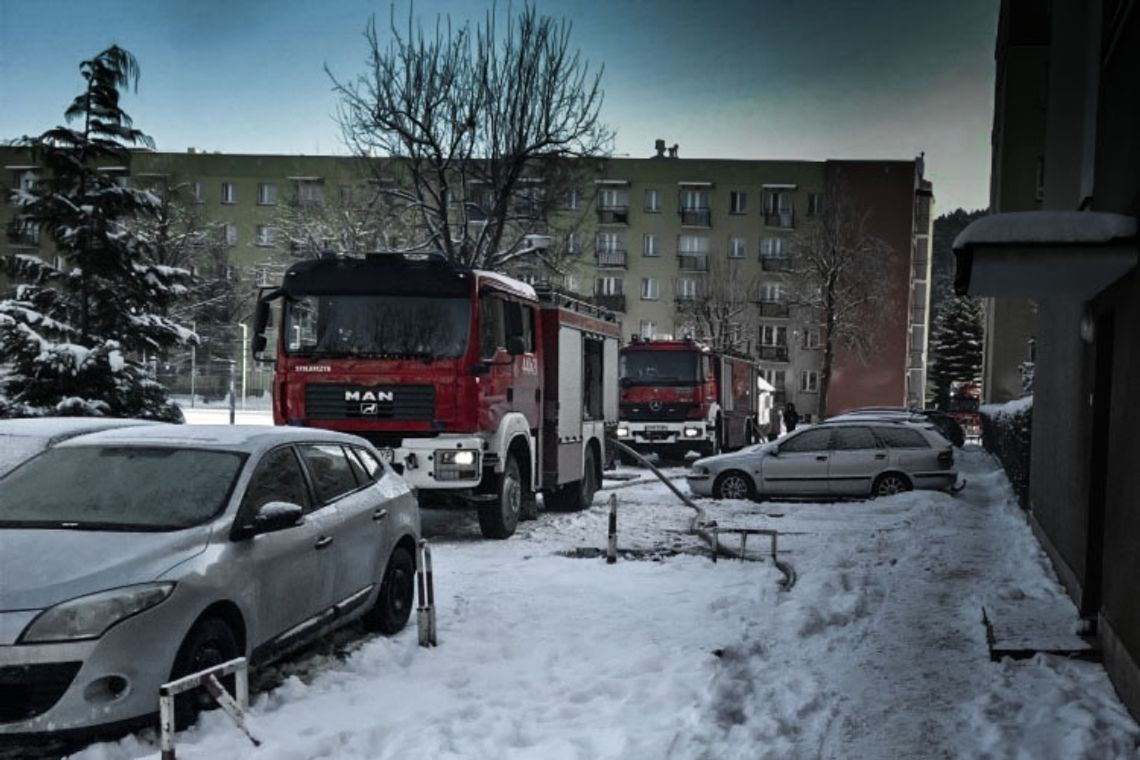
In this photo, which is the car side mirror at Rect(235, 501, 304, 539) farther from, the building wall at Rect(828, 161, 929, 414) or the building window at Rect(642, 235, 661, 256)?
the building window at Rect(642, 235, 661, 256)

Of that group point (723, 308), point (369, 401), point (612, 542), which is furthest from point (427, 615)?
point (723, 308)

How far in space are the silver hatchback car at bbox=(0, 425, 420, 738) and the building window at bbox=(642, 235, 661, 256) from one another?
186 feet

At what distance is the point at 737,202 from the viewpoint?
63.1 metres

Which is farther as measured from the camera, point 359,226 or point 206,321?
point 206,321

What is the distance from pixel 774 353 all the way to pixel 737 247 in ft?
22.3

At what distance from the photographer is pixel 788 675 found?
21.8ft

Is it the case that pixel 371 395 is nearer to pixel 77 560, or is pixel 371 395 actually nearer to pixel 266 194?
pixel 77 560

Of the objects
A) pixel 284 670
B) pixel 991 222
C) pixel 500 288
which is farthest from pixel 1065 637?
pixel 500 288

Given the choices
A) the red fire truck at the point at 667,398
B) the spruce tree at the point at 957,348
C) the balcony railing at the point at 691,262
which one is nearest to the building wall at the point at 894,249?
the balcony railing at the point at 691,262

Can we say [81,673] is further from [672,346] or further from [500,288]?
[672,346]

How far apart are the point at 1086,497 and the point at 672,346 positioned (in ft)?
Result: 53.1

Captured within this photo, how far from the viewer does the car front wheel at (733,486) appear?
17.6 m

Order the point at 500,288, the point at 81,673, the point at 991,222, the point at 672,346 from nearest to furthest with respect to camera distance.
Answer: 1. the point at 81,673
2. the point at 991,222
3. the point at 500,288
4. the point at 672,346

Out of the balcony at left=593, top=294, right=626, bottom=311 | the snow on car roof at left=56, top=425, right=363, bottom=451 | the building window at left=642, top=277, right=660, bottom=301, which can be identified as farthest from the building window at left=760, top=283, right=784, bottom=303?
the snow on car roof at left=56, top=425, right=363, bottom=451
